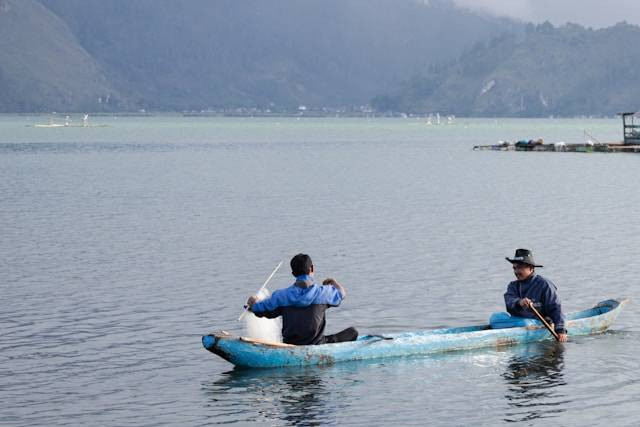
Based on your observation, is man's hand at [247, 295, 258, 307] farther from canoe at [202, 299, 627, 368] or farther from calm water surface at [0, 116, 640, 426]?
calm water surface at [0, 116, 640, 426]

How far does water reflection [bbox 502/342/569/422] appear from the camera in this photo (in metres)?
17.7

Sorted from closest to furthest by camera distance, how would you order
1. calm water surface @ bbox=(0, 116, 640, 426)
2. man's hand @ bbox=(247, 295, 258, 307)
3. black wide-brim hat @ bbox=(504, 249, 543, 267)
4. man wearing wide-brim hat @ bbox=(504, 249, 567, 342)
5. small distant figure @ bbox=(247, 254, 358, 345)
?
calm water surface @ bbox=(0, 116, 640, 426)
small distant figure @ bbox=(247, 254, 358, 345)
man's hand @ bbox=(247, 295, 258, 307)
black wide-brim hat @ bbox=(504, 249, 543, 267)
man wearing wide-brim hat @ bbox=(504, 249, 567, 342)

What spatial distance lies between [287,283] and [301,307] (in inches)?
411

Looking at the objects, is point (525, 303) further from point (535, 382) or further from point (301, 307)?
point (301, 307)

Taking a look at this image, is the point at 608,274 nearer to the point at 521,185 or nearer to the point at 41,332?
the point at 41,332

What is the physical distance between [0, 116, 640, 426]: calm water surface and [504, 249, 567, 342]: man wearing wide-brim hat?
62cm

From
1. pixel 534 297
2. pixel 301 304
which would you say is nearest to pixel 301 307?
pixel 301 304

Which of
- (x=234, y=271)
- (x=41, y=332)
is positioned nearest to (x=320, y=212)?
(x=234, y=271)

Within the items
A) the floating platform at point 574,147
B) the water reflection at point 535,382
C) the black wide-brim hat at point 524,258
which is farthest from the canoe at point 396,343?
the floating platform at point 574,147

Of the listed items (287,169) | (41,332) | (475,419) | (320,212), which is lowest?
(475,419)

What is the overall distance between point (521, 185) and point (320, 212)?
22.3m

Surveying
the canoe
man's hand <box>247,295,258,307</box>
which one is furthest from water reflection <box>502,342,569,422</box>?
man's hand <box>247,295,258,307</box>

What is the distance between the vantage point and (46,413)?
696 inches

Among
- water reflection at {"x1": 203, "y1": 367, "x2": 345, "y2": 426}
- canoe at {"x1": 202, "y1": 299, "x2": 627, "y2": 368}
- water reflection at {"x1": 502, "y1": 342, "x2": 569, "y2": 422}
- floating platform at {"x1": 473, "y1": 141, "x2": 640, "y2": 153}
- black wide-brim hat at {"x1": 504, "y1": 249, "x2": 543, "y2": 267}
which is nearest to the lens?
water reflection at {"x1": 203, "y1": 367, "x2": 345, "y2": 426}
